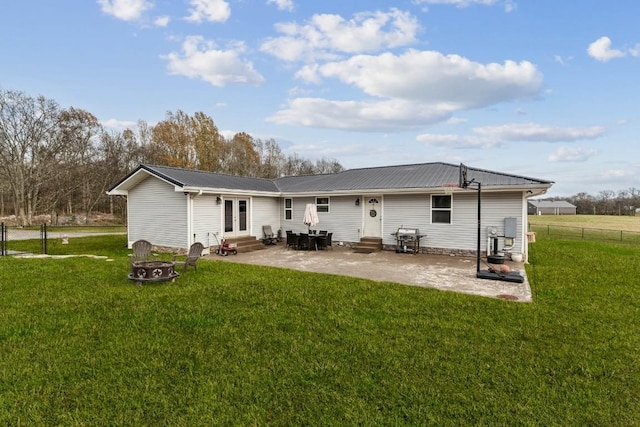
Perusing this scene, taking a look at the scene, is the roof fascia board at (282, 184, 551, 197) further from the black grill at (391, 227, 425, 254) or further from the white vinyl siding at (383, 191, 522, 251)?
the black grill at (391, 227, 425, 254)

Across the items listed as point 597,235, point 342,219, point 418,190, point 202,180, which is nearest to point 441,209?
point 418,190

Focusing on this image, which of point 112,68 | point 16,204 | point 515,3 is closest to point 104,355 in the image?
point 515,3

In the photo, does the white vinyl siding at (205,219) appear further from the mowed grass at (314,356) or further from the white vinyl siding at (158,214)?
the mowed grass at (314,356)

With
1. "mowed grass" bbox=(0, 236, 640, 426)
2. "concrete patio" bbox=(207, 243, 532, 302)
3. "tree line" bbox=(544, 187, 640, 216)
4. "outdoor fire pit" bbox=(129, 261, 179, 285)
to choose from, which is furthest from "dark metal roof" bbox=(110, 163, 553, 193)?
"tree line" bbox=(544, 187, 640, 216)

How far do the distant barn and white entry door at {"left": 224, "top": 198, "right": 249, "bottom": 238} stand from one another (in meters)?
75.1

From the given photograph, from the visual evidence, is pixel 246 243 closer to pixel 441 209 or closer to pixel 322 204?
pixel 322 204

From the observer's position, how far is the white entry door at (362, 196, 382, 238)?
13.3 meters

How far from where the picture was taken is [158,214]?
504 inches

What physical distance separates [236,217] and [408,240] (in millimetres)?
6852

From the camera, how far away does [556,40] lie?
39.5 ft

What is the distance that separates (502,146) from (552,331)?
18852 millimetres

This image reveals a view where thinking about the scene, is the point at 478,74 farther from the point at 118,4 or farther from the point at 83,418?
the point at 83,418

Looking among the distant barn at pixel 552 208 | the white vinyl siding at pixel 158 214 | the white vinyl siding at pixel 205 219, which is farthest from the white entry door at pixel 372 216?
the distant barn at pixel 552 208

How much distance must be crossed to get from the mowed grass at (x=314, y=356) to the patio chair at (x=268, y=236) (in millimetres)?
7806
